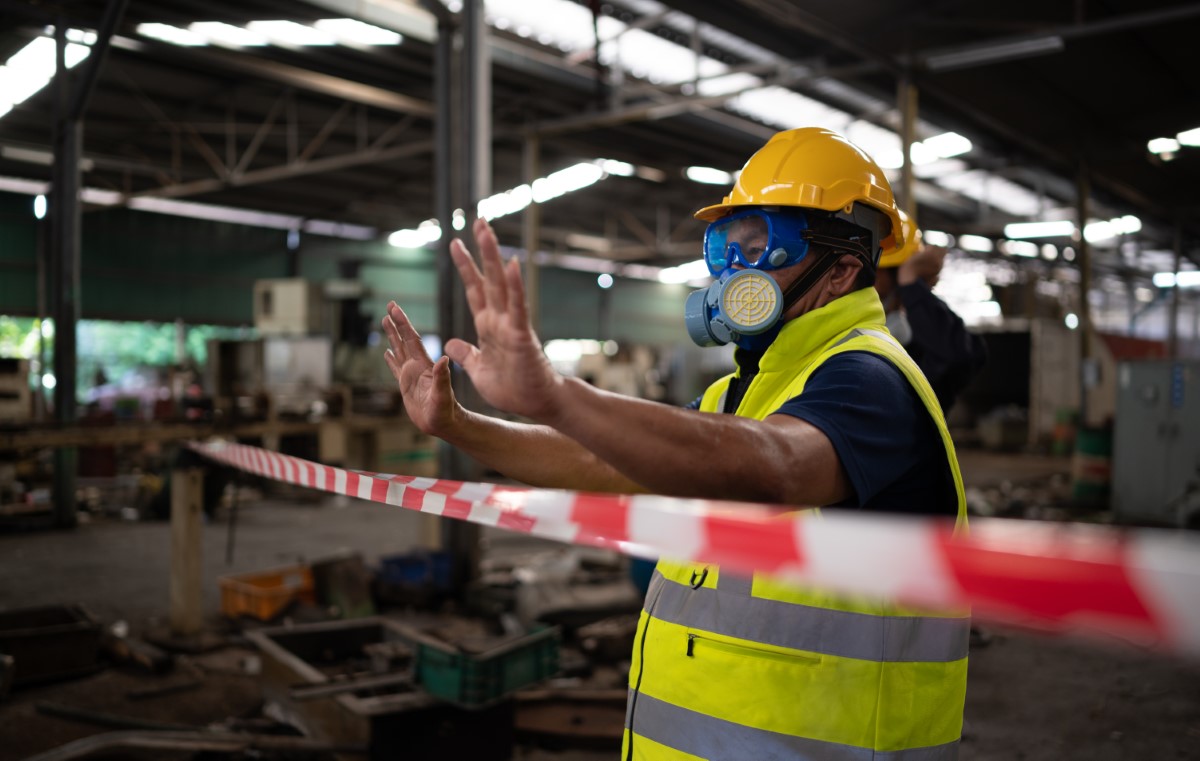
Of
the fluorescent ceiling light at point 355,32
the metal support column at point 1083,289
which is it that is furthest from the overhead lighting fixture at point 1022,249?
the fluorescent ceiling light at point 355,32

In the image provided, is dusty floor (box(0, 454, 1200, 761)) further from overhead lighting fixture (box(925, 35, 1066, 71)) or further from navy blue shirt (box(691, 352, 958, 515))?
overhead lighting fixture (box(925, 35, 1066, 71))

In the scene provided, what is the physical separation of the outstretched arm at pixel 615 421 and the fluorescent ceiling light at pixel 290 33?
1039 centimetres

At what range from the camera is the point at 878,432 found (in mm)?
1324

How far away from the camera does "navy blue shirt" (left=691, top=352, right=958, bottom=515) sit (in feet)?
4.21

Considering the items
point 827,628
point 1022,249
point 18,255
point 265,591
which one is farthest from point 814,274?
point 1022,249

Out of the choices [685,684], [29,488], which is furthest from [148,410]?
[685,684]

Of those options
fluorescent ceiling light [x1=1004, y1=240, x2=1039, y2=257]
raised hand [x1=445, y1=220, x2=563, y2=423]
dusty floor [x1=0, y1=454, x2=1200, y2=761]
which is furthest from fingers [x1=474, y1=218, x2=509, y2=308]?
fluorescent ceiling light [x1=1004, y1=240, x2=1039, y2=257]

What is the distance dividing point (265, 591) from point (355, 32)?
7291mm

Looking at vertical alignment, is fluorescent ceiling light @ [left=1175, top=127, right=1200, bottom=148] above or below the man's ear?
above

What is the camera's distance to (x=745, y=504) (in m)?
1.27

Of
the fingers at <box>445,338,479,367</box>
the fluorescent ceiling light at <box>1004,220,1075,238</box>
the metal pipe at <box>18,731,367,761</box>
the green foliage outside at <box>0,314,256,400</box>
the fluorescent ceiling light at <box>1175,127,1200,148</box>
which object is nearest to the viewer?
the fingers at <box>445,338,479,367</box>

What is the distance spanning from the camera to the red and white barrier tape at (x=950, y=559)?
2.74 feet

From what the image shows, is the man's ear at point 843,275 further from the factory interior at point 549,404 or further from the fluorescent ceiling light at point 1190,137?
the fluorescent ceiling light at point 1190,137

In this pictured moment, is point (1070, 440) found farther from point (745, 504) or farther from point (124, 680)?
point (745, 504)
